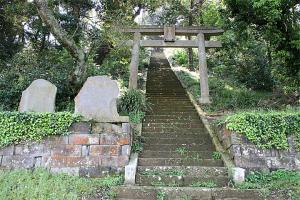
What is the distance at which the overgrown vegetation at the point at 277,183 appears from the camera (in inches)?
257

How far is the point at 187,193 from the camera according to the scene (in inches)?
257

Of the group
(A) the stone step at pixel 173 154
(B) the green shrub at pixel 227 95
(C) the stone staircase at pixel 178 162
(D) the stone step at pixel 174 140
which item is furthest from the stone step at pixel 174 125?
(A) the stone step at pixel 173 154

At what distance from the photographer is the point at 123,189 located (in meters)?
6.62

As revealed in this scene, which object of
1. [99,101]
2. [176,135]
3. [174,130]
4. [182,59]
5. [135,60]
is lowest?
[176,135]

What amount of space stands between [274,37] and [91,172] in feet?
24.7

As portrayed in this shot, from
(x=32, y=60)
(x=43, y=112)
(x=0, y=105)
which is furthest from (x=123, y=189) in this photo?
(x=32, y=60)

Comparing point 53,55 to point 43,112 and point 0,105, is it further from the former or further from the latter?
point 43,112

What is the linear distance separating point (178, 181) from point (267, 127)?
7.55ft

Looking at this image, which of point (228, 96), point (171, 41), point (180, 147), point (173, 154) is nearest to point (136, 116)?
point (180, 147)

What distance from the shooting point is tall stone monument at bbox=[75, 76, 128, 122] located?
7795 mm

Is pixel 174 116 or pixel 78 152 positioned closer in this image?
pixel 78 152

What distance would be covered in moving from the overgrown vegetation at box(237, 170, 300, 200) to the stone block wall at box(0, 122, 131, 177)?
2.68m

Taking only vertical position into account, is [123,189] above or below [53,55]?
below

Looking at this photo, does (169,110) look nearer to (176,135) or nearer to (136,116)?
(136,116)
